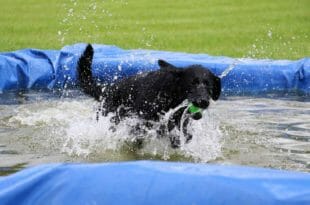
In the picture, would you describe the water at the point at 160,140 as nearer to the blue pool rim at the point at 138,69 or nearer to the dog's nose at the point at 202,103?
the dog's nose at the point at 202,103

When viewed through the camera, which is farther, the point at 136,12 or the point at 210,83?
the point at 136,12

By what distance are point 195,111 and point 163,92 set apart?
43 centimetres

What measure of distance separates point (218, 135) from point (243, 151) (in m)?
0.51

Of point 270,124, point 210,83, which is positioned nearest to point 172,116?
point 210,83

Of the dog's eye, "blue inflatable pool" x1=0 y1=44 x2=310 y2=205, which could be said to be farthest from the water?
"blue inflatable pool" x1=0 y1=44 x2=310 y2=205

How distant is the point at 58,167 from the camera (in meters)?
3.37

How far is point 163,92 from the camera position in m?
5.83

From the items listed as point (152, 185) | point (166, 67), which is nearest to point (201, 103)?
point (166, 67)

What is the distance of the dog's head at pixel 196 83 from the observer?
5.46 meters

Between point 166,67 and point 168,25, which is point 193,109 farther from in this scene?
point 168,25

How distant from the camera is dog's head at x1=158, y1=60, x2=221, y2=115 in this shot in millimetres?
5457

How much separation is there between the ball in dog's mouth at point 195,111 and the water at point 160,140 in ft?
1.39

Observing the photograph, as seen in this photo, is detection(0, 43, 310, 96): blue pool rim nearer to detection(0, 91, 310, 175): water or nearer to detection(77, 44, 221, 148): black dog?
detection(0, 91, 310, 175): water

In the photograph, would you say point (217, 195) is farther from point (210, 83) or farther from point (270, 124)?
point (270, 124)
